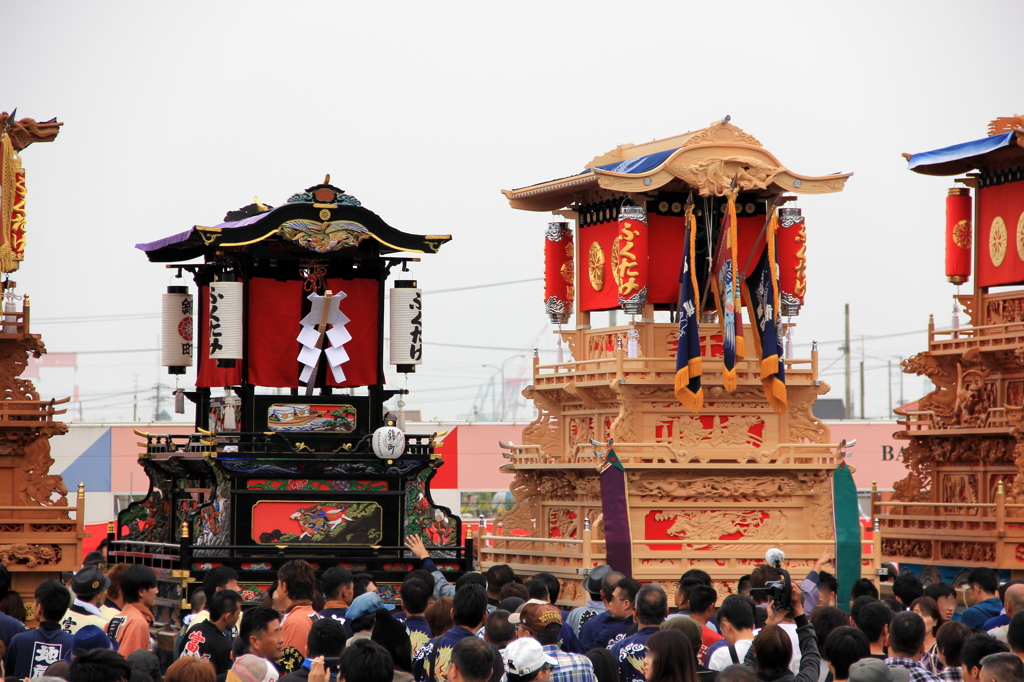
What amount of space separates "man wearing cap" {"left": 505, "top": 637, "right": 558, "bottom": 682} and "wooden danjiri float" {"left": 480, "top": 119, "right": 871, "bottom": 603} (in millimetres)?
15093

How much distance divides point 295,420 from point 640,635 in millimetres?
13856

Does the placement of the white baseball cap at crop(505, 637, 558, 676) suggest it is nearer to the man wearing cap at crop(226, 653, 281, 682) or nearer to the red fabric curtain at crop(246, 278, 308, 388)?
the man wearing cap at crop(226, 653, 281, 682)

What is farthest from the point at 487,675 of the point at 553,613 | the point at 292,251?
the point at 292,251

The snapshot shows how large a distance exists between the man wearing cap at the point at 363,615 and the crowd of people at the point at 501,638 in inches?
0.7

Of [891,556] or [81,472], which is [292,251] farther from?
[81,472]

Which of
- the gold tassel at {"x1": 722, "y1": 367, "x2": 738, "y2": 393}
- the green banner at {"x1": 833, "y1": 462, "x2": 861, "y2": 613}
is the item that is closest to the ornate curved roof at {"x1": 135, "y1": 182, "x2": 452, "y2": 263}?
the gold tassel at {"x1": 722, "y1": 367, "x2": 738, "y2": 393}

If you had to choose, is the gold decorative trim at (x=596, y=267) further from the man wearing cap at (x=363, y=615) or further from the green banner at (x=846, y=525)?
the man wearing cap at (x=363, y=615)

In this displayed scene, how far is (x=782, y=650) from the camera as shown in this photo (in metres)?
9.17

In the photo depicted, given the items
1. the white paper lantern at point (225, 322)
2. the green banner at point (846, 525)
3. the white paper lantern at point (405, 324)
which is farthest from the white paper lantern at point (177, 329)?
the green banner at point (846, 525)

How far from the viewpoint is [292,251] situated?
2394cm

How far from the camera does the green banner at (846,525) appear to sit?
24016 mm

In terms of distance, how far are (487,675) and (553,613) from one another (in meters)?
1.86

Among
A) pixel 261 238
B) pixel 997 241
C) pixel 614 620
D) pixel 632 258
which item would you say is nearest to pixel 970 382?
pixel 997 241

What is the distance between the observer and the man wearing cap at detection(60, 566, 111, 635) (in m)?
12.2
